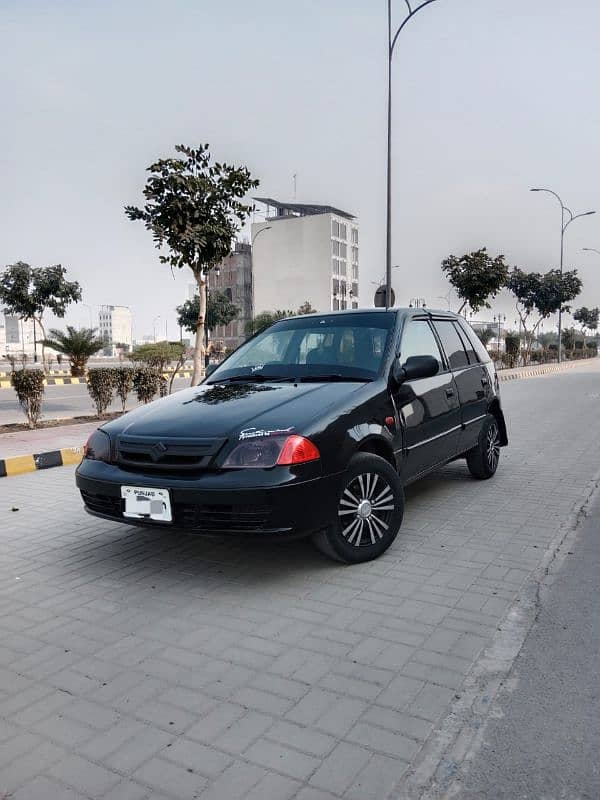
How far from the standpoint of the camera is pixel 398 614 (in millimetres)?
3625

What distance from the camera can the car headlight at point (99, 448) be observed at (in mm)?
4348

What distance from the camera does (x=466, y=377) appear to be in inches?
246

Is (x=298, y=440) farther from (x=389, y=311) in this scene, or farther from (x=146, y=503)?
(x=389, y=311)

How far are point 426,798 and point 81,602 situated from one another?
2.36 metres

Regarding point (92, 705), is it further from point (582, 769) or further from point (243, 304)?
point (243, 304)

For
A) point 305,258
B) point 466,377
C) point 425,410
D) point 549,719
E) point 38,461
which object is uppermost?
point 305,258

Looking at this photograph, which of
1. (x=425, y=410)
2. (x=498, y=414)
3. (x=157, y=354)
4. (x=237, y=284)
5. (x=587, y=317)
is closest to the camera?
(x=425, y=410)

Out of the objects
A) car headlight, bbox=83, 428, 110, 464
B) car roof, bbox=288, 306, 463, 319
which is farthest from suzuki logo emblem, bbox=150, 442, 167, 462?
car roof, bbox=288, 306, 463, 319

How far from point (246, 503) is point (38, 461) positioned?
17.4ft

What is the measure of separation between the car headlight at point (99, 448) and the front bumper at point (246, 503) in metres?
0.44

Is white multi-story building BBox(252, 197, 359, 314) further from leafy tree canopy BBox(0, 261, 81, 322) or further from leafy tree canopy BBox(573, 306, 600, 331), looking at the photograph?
leafy tree canopy BBox(0, 261, 81, 322)

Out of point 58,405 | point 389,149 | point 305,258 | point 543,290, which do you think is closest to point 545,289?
point 543,290

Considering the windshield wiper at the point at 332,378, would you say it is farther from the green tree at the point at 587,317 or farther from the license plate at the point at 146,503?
the green tree at the point at 587,317

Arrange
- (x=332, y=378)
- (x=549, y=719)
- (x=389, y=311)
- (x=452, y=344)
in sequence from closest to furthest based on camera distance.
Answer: (x=549, y=719), (x=332, y=378), (x=389, y=311), (x=452, y=344)
